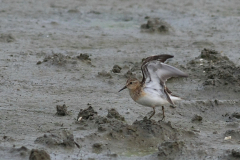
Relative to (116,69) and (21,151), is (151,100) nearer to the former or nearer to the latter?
(21,151)

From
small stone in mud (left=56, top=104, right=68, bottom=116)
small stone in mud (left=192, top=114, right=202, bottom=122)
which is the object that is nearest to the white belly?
small stone in mud (left=192, top=114, right=202, bottom=122)

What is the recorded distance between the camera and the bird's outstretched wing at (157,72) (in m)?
7.64

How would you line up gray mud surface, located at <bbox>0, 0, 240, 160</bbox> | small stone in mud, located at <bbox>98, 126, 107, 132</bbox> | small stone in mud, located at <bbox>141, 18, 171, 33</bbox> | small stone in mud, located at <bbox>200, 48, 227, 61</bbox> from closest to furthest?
1. gray mud surface, located at <bbox>0, 0, 240, 160</bbox>
2. small stone in mud, located at <bbox>98, 126, 107, 132</bbox>
3. small stone in mud, located at <bbox>200, 48, 227, 61</bbox>
4. small stone in mud, located at <bbox>141, 18, 171, 33</bbox>

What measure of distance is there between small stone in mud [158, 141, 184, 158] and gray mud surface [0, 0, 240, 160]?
0.01 meters

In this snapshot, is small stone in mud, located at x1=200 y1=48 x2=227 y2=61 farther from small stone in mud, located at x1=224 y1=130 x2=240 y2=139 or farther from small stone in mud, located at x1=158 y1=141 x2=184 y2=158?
small stone in mud, located at x1=158 y1=141 x2=184 y2=158

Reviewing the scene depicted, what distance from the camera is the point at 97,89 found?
985 centimetres

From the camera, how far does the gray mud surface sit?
7.36 metres

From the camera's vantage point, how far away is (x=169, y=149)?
23.5 ft

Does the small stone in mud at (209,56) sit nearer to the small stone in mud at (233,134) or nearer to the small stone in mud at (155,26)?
the small stone in mud at (155,26)

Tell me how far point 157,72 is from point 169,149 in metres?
1.28

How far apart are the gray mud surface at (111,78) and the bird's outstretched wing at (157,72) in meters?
0.57

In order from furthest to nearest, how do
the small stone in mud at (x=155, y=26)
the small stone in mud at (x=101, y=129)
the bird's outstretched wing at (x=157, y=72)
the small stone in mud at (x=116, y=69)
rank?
1. the small stone in mud at (x=155, y=26)
2. the small stone in mud at (x=116, y=69)
3. the bird's outstretched wing at (x=157, y=72)
4. the small stone in mud at (x=101, y=129)

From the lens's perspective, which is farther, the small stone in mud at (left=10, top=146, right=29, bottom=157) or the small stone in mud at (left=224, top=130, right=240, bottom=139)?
the small stone in mud at (left=224, top=130, right=240, bottom=139)

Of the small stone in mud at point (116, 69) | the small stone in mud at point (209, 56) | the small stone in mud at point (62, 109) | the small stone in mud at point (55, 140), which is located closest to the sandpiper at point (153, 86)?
the small stone in mud at point (62, 109)
